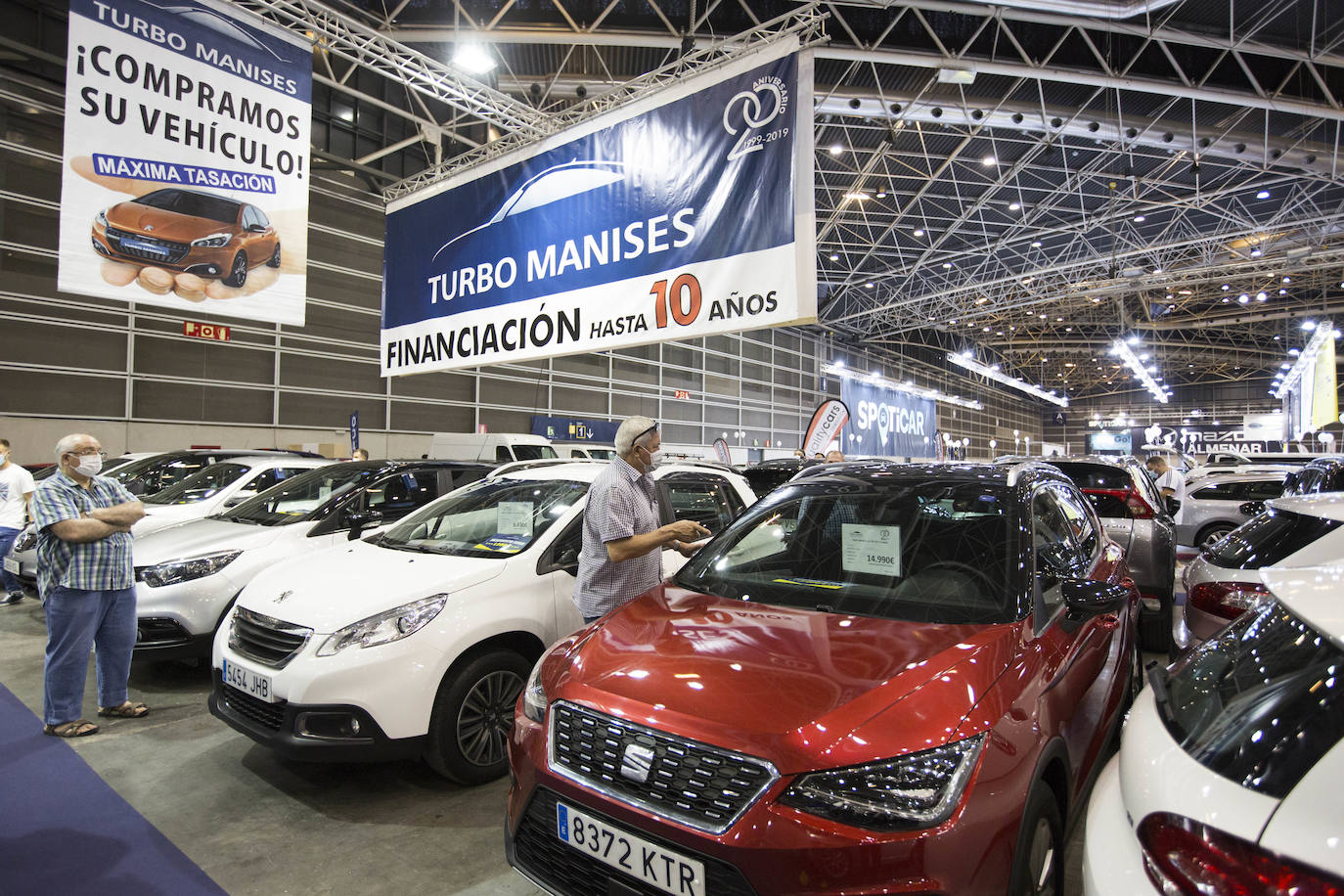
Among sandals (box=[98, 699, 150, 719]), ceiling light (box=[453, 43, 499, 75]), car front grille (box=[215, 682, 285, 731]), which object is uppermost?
ceiling light (box=[453, 43, 499, 75])

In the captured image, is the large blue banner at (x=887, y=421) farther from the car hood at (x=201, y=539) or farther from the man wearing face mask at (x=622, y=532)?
the man wearing face mask at (x=622, y=532)

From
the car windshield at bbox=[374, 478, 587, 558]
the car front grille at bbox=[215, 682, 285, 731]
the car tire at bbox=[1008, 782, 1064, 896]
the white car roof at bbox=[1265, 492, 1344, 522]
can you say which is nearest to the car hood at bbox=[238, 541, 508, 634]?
the car windshield at bbox=[374, 478, 587, 558]

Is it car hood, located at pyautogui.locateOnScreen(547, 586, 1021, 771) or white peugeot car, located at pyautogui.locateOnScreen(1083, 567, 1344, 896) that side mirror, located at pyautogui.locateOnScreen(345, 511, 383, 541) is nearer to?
car hood, located at pyautogui.locateOnScreen(547, 586, 1021, 771)

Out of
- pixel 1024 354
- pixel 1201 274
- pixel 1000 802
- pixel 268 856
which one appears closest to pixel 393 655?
pixel 268 856

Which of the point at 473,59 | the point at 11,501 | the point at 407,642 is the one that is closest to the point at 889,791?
the point at 407,642

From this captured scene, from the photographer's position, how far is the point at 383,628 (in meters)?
2.92

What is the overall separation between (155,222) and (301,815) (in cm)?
604

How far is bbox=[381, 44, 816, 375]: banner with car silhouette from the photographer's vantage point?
5492mm

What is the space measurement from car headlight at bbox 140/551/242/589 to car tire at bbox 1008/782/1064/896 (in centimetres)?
473

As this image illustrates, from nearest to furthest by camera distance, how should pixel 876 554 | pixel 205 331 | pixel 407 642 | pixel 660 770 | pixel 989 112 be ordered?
pixel 660 770 → pixel 876 554 → pixel 407 642 → pixel 989 112 → pixel 205 331

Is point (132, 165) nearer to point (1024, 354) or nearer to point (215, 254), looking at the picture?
point (215, 254)

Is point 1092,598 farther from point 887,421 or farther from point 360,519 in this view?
point 887,421

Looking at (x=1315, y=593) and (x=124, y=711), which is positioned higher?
(x=1315, y=593)

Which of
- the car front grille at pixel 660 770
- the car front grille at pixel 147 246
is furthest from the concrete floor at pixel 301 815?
the car front grille at pixel 147 246
